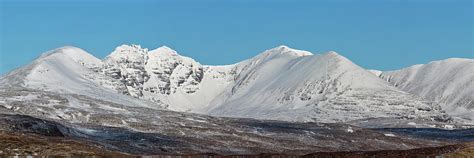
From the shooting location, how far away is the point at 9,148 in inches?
1875

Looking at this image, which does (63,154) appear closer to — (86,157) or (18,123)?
(86,157)

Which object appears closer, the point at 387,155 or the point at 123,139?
the point at 387,155

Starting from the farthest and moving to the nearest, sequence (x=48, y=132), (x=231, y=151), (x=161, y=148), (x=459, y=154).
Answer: (x=231, y=151), (x=161, y=148), (x=48, y=132), (x=459, y=154)

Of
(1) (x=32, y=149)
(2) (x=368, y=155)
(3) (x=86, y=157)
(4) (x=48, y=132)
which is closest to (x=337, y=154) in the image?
(2) (x=368, y=155)

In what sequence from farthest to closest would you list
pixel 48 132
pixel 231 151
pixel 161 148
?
pixel 231 151 → pixel 161 148 → pixel 48 132

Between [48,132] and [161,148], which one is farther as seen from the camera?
[161,148]

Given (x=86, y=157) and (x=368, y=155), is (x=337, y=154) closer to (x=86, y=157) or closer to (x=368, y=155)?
(x=368, y=155)

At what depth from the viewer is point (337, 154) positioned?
50.6 metres

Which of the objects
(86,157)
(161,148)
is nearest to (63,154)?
(86,157)

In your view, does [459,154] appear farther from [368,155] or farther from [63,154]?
[63,154]

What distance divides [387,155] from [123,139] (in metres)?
145

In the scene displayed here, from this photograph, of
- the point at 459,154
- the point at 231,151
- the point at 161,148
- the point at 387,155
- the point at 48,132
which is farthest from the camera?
the point at 231,151

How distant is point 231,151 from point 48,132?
48.4 meters

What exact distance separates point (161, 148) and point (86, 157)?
124877 mm
